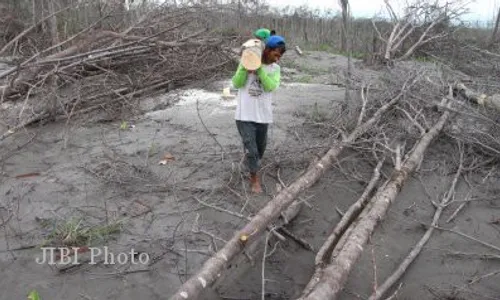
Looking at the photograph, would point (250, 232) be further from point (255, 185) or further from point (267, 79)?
point (267, 79)

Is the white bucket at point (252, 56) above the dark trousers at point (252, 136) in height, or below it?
above

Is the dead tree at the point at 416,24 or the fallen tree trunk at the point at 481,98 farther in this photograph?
the dead tree at the point at 416,24

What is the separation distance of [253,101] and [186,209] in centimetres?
108

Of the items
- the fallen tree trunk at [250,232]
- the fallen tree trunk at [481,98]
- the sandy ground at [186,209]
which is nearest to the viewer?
the fallen tree trunk at [250,232]

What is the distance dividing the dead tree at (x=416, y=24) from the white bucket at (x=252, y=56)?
26.1 feet

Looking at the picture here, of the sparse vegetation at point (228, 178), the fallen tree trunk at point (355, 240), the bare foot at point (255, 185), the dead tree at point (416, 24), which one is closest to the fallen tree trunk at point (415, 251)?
the sparse vegetation at point (228, 178)

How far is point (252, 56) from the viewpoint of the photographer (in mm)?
3775

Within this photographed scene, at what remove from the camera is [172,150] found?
5.21 m

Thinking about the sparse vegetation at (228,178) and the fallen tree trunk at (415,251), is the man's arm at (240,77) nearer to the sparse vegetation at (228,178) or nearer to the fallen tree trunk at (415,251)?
the sparse vegetation at (228,178)

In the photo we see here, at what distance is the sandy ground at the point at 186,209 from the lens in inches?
122

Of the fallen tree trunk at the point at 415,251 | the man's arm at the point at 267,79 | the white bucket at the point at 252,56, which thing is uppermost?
the white bucket at the point at 252,56

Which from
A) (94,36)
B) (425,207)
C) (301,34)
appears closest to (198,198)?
(425,207)

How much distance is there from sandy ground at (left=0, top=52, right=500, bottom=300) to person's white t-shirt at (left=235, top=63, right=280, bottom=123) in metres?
0.62

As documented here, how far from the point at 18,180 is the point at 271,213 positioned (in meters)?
2.64
